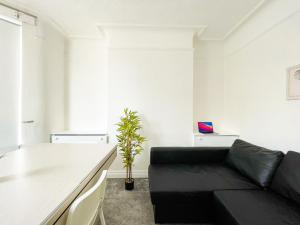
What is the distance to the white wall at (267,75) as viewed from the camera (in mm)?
1710

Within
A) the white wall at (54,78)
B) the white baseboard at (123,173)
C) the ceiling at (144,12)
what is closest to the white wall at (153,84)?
the white baseboard at (123,173)

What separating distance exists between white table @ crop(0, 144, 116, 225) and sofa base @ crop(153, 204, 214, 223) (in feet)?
2.75

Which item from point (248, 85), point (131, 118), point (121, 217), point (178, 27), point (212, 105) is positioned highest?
point (178, 27)

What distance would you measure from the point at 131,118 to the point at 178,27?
178 cm

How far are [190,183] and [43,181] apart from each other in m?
1.40

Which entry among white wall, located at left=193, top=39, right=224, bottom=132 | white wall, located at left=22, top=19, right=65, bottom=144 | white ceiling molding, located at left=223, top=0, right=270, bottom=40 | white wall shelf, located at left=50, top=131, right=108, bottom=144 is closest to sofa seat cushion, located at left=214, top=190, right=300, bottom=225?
white wall, located at left=193, top=39, right=224, bottom=132

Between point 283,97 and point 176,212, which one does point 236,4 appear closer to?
point 283,97

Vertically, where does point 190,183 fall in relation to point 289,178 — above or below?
below

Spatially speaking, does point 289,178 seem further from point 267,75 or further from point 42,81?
point 42,81

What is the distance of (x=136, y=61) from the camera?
9.04 ft

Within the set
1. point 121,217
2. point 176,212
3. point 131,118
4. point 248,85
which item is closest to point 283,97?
point 248,85

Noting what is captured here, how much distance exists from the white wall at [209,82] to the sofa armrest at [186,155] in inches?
34.4

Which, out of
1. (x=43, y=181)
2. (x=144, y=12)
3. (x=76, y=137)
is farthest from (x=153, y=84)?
(x=43, y=181)

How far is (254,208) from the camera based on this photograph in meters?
1.22
